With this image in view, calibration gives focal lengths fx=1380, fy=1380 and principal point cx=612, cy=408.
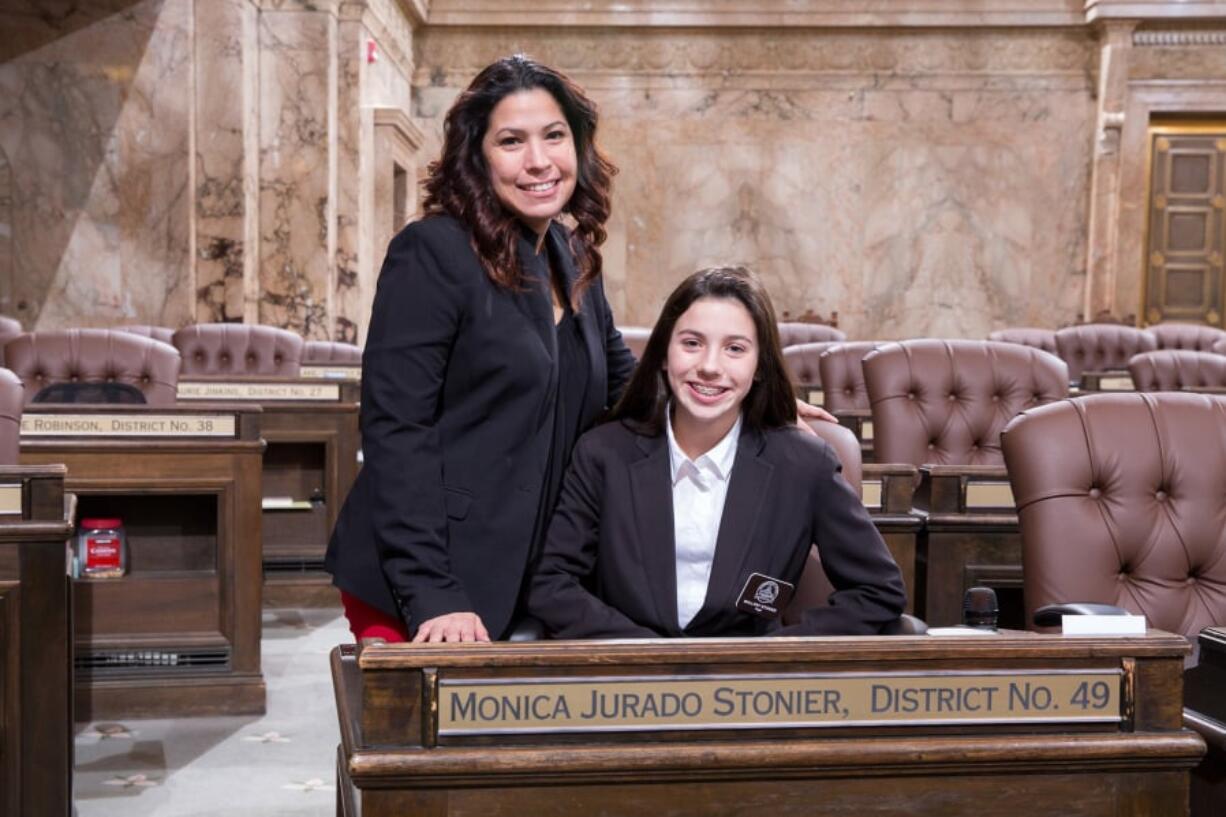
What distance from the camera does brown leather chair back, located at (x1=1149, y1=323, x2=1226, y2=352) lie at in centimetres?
955

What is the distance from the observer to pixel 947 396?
463cm

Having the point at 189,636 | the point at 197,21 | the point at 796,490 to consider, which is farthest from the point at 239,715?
the point at 197,21

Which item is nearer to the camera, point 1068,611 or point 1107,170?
point 1068,611

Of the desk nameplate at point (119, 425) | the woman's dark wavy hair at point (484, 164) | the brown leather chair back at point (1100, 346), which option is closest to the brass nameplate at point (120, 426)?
the desk nameplate at point (119, 425)

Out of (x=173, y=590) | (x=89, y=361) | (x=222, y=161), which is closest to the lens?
(x=173, y=590)

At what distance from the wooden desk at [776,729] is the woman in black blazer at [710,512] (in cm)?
50

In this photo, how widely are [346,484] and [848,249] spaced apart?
783cm

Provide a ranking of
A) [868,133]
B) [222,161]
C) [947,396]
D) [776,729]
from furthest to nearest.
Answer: [868,133], [222,161], [947,396], [776,729]

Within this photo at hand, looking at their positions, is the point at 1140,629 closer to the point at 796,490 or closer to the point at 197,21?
the point at 796,490

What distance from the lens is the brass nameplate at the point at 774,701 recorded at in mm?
1486

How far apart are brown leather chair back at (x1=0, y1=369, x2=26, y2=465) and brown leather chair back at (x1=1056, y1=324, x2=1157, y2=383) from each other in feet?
25.3

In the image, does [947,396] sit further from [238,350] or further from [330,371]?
[238,350]

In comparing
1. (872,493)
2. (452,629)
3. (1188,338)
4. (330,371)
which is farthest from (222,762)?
(1188,338)

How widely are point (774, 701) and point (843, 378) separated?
430cm
